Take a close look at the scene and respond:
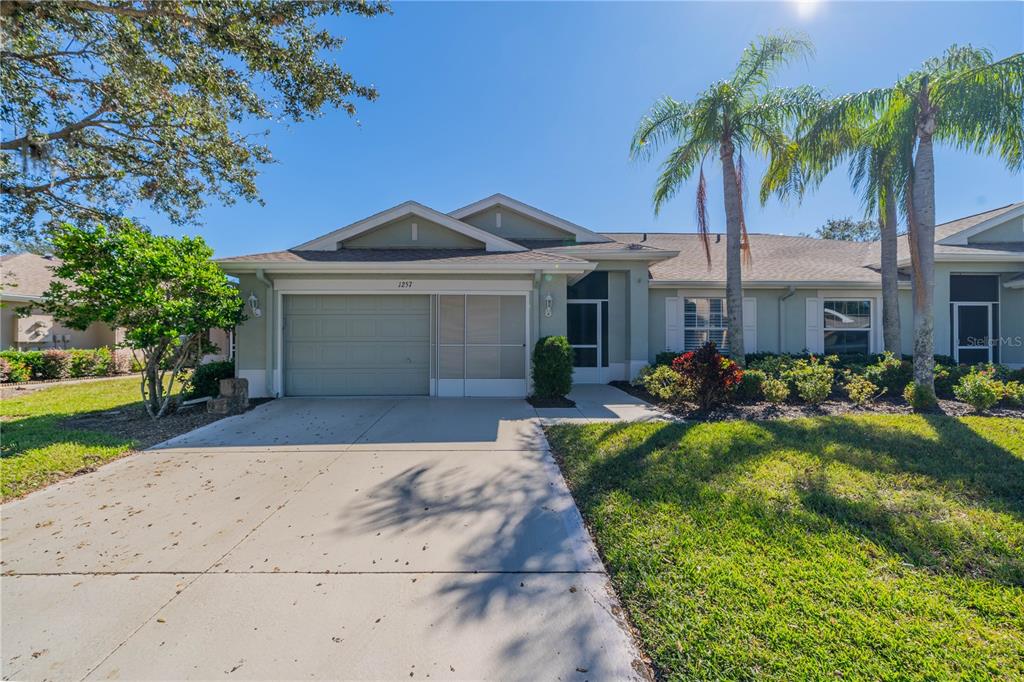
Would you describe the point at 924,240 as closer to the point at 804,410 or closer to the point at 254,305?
the point at 804,410

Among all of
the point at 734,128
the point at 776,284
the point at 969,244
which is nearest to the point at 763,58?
the point at 734,128

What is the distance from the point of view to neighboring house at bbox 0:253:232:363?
46.9 ft

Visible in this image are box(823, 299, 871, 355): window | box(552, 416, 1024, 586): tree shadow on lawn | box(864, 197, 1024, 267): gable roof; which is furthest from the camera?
box(823, 299, 871, 355): window

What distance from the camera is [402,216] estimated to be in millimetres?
10195

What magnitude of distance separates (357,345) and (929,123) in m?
12.4

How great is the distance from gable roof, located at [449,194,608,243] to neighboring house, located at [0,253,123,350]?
1296 cm

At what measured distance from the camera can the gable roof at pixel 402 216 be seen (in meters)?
9.86

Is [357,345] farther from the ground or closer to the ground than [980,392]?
farther from the ground

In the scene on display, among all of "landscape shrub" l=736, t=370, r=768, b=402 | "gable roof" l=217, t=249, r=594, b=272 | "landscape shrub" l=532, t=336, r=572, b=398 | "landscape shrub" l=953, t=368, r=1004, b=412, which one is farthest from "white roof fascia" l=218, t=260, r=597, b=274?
"landscape shrub" l=953, t=368, r=1004, b=412

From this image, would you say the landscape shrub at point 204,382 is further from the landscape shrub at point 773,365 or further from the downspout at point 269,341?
the landscape shrub at point 773,365

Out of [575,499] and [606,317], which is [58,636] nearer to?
[575,499]

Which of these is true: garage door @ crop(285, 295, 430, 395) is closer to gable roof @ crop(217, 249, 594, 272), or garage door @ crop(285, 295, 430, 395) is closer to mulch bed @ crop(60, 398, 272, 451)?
gable roof @ crop(217, 249, 594, 272)

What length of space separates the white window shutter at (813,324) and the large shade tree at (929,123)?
4.34m

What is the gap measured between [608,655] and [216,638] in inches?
87.8
